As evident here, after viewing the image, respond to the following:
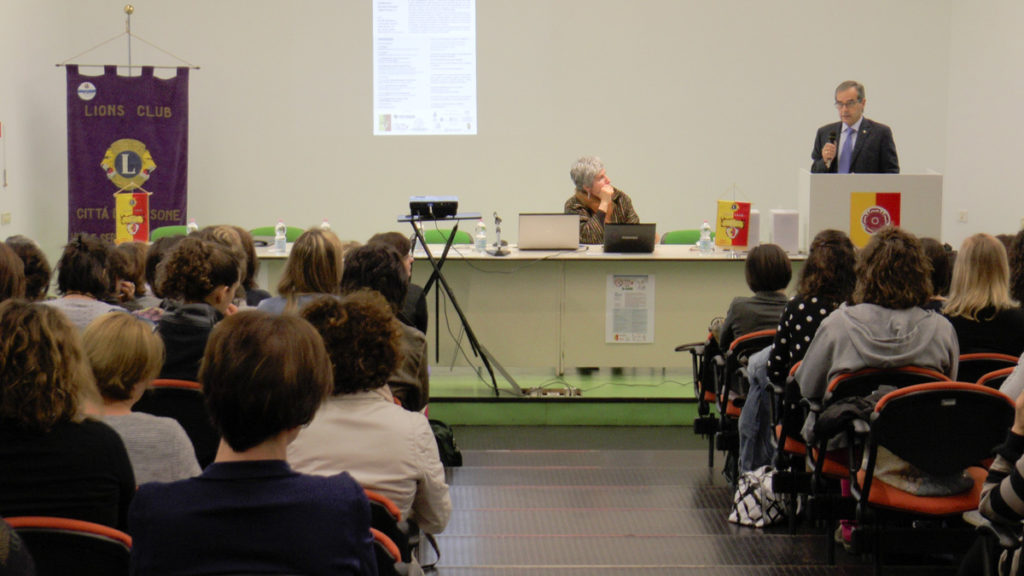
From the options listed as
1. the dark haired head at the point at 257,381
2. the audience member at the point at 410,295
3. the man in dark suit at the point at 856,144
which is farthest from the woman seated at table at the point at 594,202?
the dark haired head at the point at 257,381

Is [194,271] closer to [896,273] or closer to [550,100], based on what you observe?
[896,273]

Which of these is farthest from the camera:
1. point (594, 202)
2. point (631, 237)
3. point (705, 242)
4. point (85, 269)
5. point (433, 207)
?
point (594, 202)

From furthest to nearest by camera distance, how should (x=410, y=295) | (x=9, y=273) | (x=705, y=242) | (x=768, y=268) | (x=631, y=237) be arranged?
(x=705, y=242) < (x=631, y=237) < (x=410, y=295) < (x=768, y=268) < (x=9, y=273)

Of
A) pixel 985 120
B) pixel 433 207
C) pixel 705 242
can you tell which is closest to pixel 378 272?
pixel 433 207

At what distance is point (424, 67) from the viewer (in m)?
8.89

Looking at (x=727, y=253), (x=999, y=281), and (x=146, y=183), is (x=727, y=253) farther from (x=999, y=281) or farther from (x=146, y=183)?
(x=146, y=183)

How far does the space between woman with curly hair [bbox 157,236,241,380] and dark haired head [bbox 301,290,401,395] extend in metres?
0.96

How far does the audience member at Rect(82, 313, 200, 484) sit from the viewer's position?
2229mm

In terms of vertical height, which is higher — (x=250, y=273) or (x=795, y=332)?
(x=250, y=273)

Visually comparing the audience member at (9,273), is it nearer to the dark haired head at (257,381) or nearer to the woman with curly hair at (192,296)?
the woman with curly hair at (192,296)

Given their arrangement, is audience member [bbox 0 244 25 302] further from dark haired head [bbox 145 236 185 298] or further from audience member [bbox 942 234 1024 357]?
audience member [bbox 942 234 1024 357]

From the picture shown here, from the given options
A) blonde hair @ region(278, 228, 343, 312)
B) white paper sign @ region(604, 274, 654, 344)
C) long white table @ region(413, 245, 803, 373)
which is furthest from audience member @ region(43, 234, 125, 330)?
white paper sign @ region(604, 274, 654, 344)

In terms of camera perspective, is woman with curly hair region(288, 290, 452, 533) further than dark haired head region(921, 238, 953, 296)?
No

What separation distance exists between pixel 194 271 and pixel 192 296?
3.5 inches
